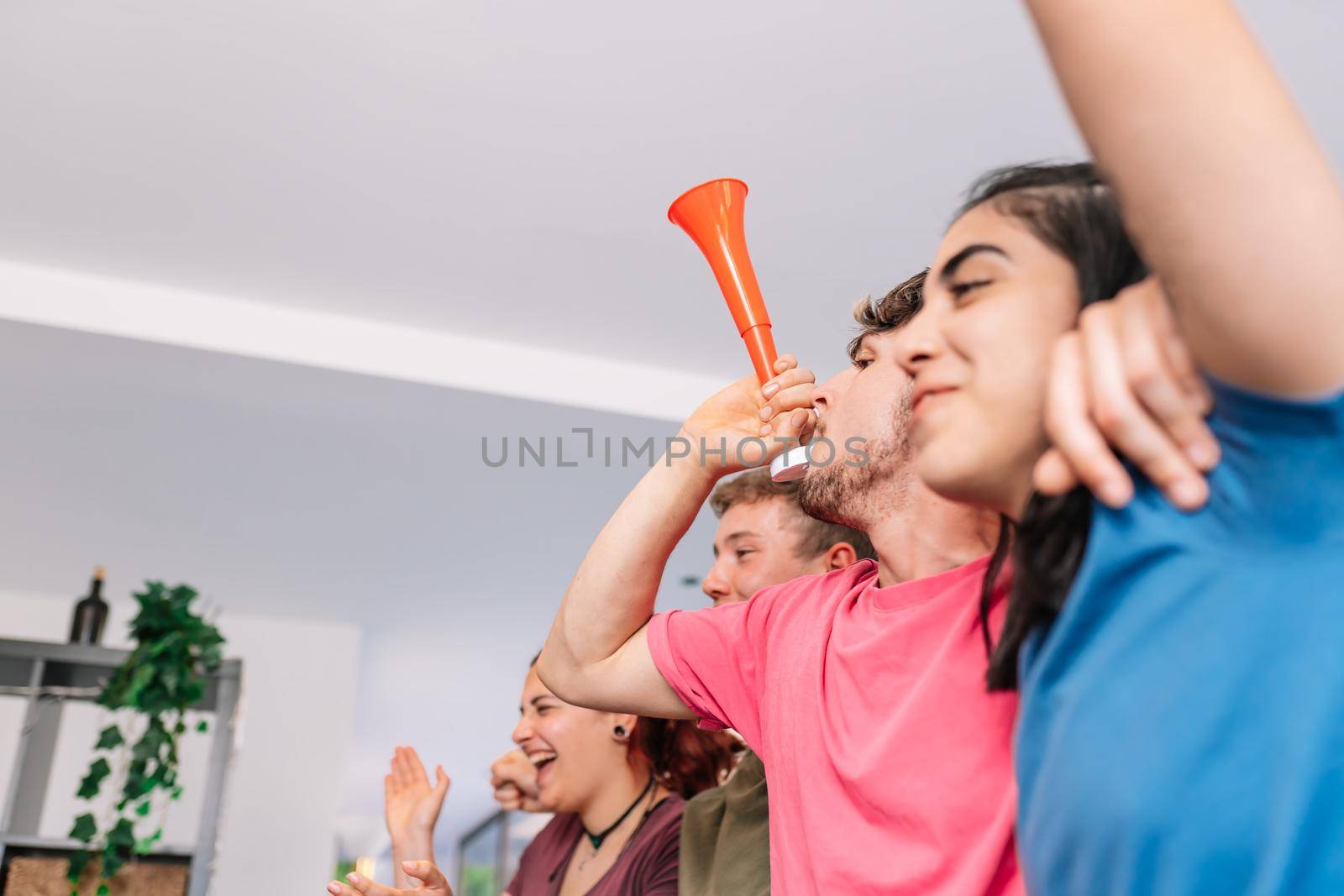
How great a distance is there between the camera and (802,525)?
1.95 meters

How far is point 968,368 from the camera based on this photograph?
0.67 metres

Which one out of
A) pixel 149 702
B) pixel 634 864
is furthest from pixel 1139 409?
pixel 149 702

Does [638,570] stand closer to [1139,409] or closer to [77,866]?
[1139,409]

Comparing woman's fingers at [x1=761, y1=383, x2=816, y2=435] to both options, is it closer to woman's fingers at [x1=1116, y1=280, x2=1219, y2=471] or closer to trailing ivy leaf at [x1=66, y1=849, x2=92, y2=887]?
woman's fingers at [x1=1116, y1=280, x2=1219, y2=471]

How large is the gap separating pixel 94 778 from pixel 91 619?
0.75 metres

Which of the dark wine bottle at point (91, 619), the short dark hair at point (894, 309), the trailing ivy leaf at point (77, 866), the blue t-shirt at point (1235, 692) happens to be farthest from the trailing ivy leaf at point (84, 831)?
the blue t-shirt at point (1235, 692)

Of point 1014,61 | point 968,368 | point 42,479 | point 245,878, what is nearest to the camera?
point 968,368

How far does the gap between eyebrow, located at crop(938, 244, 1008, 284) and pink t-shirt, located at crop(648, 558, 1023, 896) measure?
0.29 m

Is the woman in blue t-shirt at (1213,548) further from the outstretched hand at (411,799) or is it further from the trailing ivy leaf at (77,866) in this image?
the trailing ivy leaf at (77,866)

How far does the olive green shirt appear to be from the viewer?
4.78ft

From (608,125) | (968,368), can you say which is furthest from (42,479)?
(968,368)

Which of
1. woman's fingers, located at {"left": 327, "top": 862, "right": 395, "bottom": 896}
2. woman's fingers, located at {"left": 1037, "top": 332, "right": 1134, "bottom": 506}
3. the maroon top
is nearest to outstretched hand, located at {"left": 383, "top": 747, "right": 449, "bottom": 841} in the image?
the maroon top

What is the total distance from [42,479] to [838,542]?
10.3ft

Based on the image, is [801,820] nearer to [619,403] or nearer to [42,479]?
[619,403]
